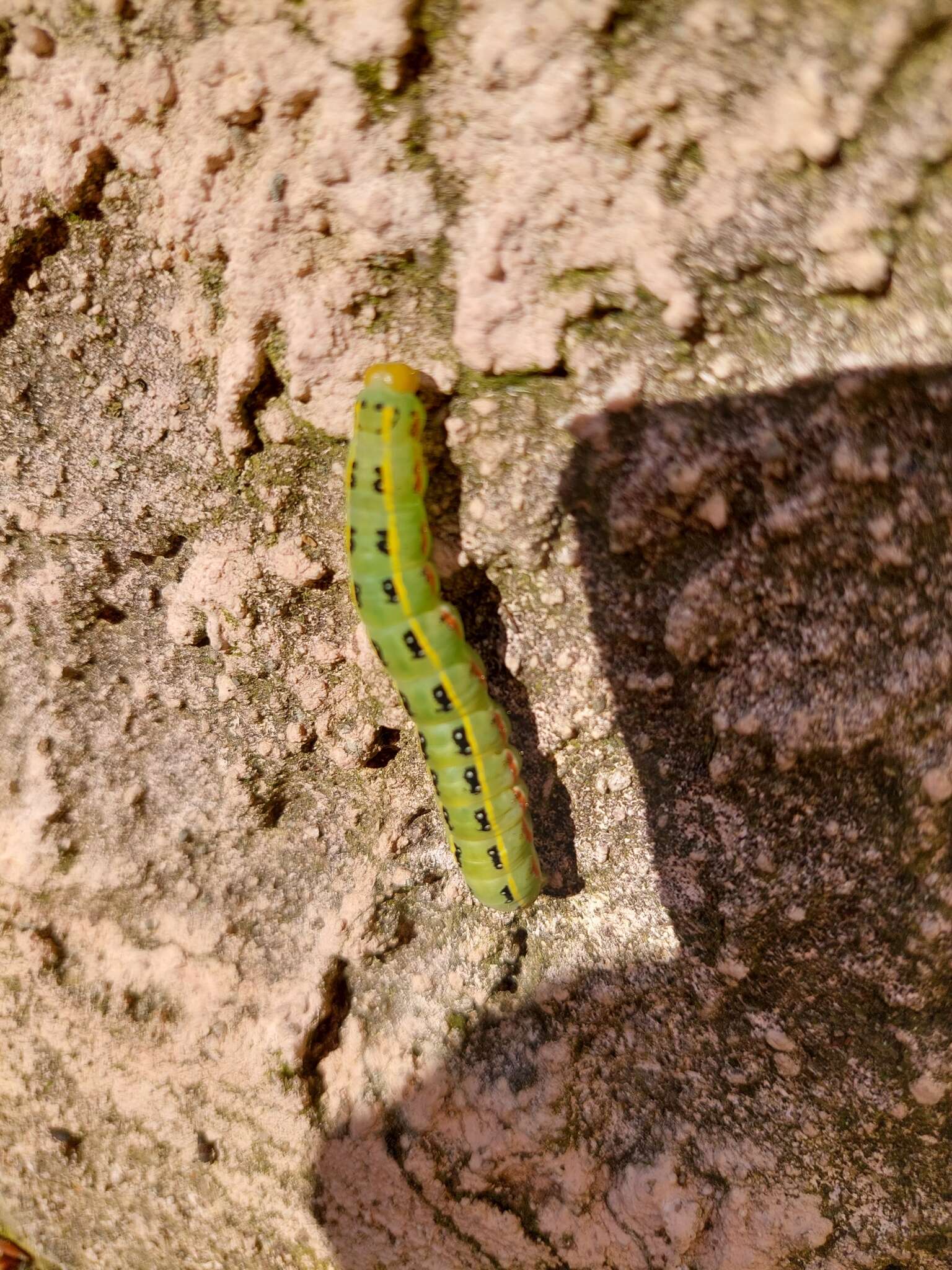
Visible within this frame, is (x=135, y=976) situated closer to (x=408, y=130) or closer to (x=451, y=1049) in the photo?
(x=451, y=1049)

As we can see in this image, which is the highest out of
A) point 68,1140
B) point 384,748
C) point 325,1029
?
point 384,748

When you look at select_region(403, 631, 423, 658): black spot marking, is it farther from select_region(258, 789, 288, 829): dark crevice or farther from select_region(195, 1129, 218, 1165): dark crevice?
select_region(195, 1129, 218, 1165): dark crevice

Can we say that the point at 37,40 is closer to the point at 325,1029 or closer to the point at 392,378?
the point at 392,378

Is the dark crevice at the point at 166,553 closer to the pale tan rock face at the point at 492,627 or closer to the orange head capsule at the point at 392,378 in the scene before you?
the pale tan rock face at the point at 492,627

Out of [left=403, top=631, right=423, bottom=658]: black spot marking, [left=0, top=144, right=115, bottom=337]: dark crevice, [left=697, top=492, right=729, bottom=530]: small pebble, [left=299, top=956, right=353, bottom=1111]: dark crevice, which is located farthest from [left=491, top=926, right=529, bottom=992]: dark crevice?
[left=0, top=144, right=115, bottom=337]: dark crevice

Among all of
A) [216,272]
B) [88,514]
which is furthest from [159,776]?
[216,272]

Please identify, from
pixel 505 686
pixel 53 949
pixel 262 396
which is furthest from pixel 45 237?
pixel 53 949

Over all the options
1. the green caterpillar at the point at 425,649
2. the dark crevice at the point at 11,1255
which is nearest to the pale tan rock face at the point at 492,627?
the green caterpillar at the point at 425,649
